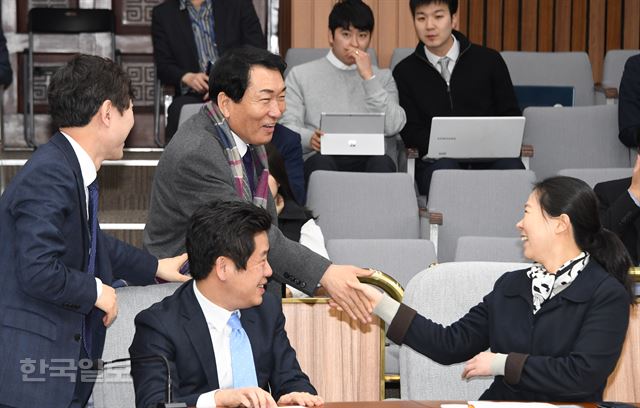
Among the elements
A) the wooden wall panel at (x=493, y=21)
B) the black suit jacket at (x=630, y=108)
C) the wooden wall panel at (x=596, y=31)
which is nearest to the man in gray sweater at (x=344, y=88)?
the black suit jacket at (x=630, y=108)

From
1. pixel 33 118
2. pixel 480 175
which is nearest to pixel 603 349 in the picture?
pixel 480 175

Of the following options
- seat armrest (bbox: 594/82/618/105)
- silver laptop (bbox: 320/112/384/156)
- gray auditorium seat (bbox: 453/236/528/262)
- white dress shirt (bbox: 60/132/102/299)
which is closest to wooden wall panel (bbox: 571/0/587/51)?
seat armrest (bbox: 594/82/618/105)

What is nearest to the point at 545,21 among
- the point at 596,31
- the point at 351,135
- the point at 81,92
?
the point at 596,31

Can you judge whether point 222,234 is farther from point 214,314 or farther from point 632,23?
point 632,23

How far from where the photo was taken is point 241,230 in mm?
2744

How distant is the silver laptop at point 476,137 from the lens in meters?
5.70

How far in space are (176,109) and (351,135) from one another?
0.98 m

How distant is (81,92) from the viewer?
9.18 feet

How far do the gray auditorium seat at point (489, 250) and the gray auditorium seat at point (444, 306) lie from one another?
1082 millimetres

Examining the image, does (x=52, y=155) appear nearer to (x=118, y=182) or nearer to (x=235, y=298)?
(x=235, y=298)

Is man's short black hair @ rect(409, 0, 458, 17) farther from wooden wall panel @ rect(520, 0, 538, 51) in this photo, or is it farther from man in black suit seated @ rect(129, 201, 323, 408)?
man in black suit seated @ rect(129, 201, 323, 408)

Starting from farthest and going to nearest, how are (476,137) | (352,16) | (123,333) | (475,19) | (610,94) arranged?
1. (475,19)
2. (610,94)
3. (352,16)
4. (476,137)
5. (123,333)

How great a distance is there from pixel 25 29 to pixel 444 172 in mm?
3408

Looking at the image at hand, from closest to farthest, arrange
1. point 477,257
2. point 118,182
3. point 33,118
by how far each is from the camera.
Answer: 1. point 477,257
2. point 118,182
3. point 33,118
